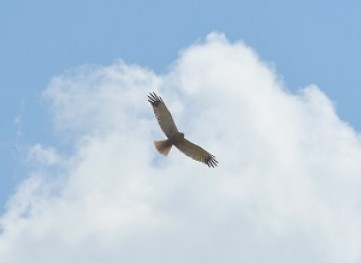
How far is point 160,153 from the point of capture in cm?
8406

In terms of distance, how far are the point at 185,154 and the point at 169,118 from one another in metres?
2.63

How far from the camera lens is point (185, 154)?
86.1m

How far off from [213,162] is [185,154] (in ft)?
5.01

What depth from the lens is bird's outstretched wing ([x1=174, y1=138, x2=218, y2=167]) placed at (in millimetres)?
85125

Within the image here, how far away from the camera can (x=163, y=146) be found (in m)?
84.4

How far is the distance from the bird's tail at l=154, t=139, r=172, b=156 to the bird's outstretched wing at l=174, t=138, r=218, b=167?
0.55 metres

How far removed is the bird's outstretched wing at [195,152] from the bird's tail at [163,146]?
21.8 inches

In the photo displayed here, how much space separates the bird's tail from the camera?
8412 centimetres

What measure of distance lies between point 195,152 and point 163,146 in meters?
2.47

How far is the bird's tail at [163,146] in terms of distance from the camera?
276 ft

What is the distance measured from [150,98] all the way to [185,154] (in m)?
3.64

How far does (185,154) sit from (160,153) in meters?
2.31

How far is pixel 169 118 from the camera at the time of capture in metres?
84.2

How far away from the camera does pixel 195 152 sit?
86.3m
